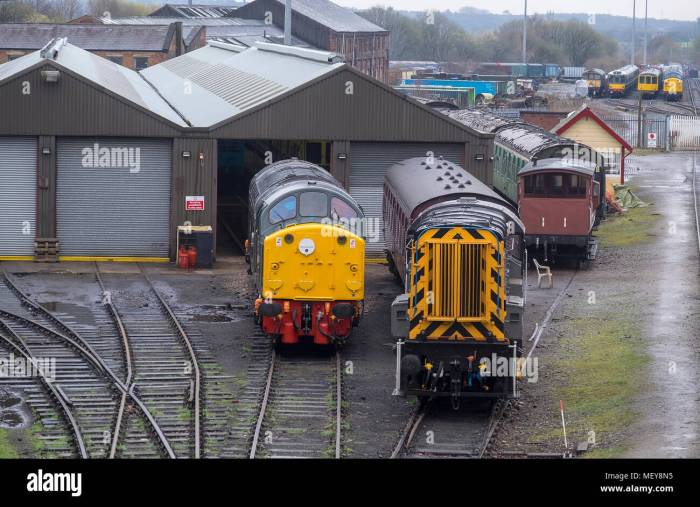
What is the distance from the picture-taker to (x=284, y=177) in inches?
943

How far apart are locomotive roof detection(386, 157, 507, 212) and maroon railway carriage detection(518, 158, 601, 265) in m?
5.00

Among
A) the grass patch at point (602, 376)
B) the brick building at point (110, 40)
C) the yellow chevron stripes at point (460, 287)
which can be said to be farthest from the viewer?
the brick building at point (110, 40)

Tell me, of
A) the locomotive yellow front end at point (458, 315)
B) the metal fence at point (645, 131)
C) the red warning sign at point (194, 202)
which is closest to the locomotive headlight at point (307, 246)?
the locomotive yellow front end at point (458, 315)

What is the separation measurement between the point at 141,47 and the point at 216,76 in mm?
30258

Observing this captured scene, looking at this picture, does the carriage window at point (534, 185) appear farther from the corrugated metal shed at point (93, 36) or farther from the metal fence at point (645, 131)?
the corrugated metal shed at point (93, 36)

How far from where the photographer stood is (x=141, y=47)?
Result: 74375 mm

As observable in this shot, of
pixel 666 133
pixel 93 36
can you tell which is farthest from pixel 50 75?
pixel 93 36

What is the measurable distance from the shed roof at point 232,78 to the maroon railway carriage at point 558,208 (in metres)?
6.32

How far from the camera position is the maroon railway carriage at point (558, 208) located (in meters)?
31.9

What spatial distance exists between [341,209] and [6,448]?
801 cm

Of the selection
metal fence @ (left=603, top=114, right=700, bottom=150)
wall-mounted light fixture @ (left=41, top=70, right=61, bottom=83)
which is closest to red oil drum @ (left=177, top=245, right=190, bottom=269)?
wall-mounted light fixture @ (left=41, top=70, right=61, bottom=83)

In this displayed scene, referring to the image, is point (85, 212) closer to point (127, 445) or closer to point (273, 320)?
point (273, 320)

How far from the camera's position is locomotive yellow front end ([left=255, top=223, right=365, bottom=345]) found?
21047 millimetres

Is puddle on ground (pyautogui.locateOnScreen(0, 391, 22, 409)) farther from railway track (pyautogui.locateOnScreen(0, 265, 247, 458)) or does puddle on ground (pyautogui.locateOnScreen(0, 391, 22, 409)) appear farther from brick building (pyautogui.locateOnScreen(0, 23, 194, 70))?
brick building (pyautogui.locateOnScreen(0, 23, 194, 70))
